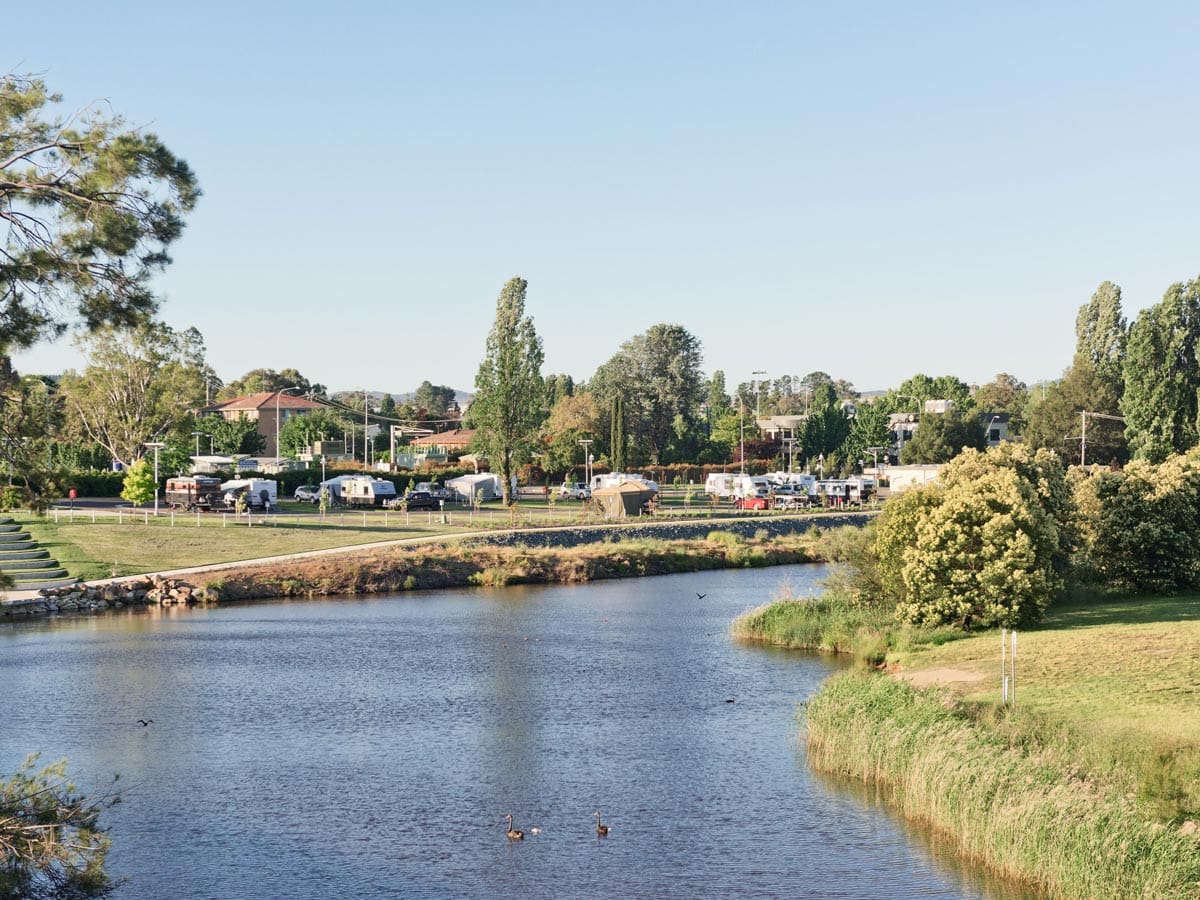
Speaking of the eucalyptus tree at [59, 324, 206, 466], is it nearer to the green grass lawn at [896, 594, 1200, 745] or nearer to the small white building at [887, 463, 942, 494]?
the small white building at [887, 463, 942, 494]

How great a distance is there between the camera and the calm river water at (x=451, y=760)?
21766 mm

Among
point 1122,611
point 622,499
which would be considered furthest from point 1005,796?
point 622,499

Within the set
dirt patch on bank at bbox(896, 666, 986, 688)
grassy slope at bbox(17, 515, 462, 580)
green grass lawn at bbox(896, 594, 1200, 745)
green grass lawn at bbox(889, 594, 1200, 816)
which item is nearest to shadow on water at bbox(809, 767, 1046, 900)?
green grass lawn at bbox(889, 594, 1200, 816)

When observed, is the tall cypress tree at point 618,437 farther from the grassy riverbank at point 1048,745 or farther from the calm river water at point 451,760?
the grassy riverbank at point 1048,745

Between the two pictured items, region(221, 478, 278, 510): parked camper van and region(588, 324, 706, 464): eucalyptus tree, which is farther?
region(588, 324, 706, 464): eucalyptus tree

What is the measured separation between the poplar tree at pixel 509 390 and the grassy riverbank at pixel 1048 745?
6314 cm

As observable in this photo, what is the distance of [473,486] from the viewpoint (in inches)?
4163

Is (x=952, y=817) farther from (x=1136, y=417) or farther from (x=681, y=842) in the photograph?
(x=1136, y=417)

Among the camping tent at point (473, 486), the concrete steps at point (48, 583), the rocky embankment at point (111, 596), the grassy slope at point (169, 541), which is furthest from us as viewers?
the camping tent at point (473, 486)

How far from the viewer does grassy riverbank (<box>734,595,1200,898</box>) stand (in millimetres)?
19188

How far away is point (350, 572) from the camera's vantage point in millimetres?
63531

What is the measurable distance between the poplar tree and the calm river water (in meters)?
51.3

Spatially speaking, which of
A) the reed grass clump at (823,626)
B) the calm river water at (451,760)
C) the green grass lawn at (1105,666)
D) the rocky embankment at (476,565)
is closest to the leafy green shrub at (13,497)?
the calm river water at (451,760)

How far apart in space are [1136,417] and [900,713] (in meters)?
75.4
